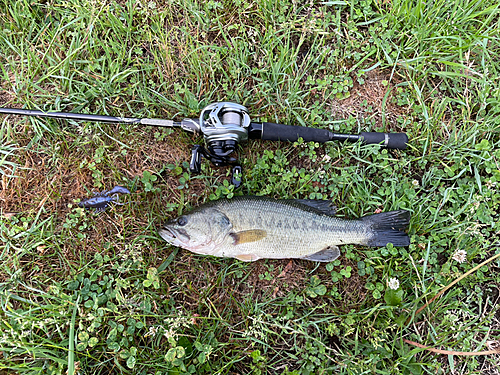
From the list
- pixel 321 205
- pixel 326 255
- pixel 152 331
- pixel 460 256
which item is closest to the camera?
pixel 152 331

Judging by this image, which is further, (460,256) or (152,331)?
(460,256)

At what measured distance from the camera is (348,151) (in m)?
3.71

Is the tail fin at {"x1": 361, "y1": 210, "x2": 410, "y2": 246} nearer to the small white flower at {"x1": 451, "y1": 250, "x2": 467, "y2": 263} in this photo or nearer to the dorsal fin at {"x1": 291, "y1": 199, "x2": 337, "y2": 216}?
the dorsal fin at {"x1": 291, "y1": 199, "x2": 337, "y2": 216}

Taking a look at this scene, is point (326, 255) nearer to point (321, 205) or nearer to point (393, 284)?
point (321, 205)

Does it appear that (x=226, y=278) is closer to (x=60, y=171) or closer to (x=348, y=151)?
(x=348, y=151)

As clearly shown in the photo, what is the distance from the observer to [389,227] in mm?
3426

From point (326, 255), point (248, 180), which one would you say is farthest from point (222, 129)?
point (326, 255)

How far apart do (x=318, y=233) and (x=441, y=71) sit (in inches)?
107

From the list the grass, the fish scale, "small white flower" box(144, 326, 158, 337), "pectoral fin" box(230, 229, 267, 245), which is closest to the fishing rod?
the grass

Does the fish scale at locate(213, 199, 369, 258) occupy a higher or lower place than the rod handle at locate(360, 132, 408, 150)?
lower

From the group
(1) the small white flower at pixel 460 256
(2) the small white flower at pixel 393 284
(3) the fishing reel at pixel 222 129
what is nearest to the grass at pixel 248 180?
(2) the small white flower at pixel 393 284

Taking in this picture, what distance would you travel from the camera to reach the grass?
328 centimetres

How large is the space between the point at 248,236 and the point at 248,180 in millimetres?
714

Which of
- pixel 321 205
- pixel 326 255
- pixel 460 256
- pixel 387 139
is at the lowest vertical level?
pixel 326 255
